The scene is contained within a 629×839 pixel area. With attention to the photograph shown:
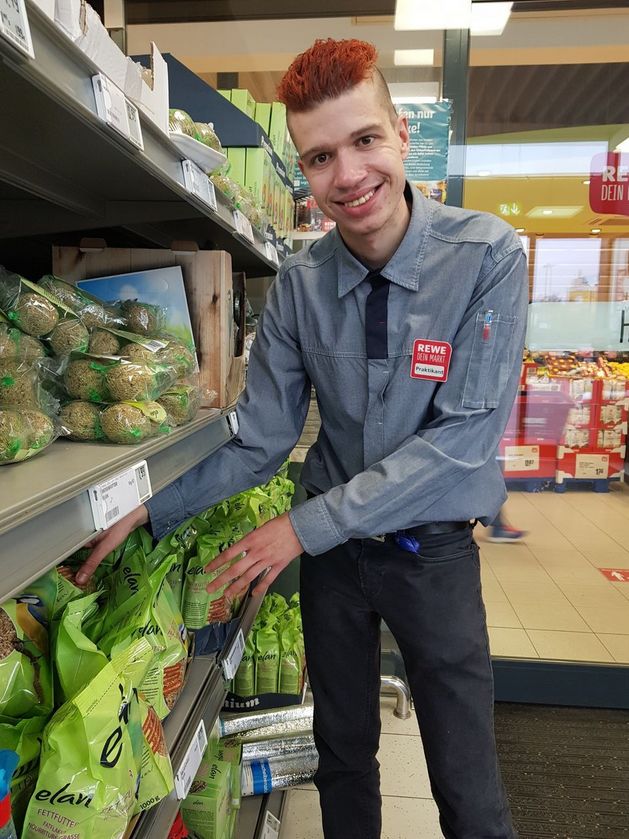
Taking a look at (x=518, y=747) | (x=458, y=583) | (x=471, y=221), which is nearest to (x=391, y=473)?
(x=458, y=583)

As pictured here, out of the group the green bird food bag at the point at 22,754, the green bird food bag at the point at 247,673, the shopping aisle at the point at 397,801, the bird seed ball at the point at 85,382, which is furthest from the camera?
the green bird food bag at the point at 247,673

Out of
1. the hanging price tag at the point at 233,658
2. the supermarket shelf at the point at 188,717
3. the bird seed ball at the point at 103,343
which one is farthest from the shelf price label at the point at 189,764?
the bird seed ball at the point at 103,343

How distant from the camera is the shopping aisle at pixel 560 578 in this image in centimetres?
313

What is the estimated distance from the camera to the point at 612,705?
2934 millimetres

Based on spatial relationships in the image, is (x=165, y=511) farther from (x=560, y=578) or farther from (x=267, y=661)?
(x=560, y=578)

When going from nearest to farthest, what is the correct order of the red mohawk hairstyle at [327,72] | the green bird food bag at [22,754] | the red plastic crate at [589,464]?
the green bird food bag at [22,754], the red mohawk hairstyle at [327,72], the red plastic crate at [589,464]

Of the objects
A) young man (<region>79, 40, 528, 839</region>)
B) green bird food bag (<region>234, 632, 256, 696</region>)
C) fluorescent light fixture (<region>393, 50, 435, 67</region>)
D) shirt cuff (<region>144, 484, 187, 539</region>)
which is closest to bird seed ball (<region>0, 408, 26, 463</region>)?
young man (<region>79, 40, 528, 839</region>)

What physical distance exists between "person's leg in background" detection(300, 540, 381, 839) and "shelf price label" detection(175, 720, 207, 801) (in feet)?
1.50

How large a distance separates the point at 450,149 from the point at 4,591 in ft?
8.95

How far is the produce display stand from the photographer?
24.7 inches

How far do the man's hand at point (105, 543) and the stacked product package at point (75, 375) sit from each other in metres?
0.26

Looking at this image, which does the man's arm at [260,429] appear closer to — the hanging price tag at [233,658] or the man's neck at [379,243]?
the man's neck at [379,243]

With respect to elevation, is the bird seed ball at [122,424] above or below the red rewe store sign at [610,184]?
below

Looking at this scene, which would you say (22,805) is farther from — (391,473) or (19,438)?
(391,473)
